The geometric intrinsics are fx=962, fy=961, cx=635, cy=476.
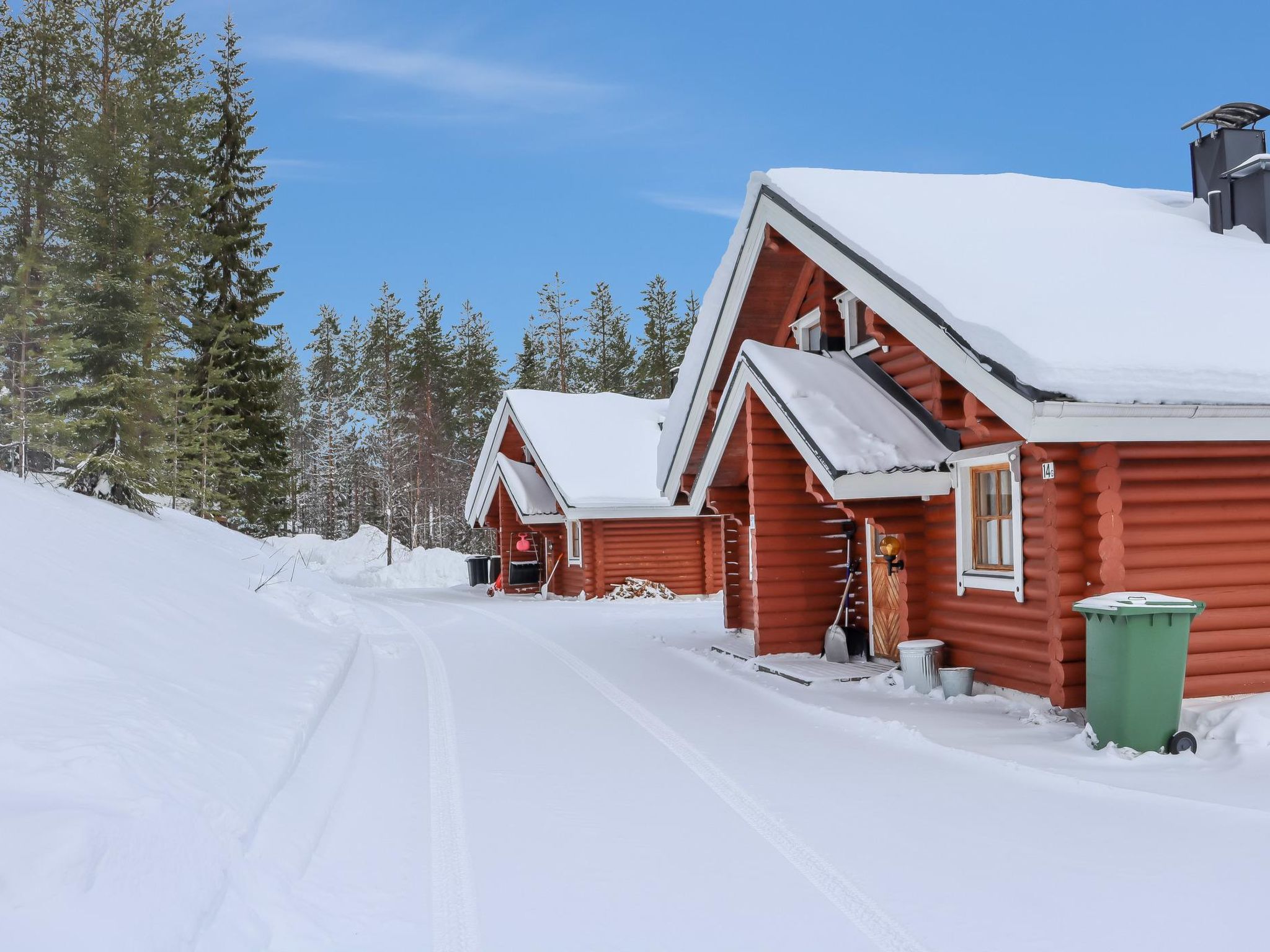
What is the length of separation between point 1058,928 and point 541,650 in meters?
11.0

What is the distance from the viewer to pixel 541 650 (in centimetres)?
1466

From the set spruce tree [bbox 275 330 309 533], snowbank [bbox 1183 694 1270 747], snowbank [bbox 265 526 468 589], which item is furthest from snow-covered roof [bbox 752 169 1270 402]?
spruce tree [bbox 275 330 309 533]

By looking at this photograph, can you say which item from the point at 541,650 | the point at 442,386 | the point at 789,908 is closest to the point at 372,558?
the point at 442,386

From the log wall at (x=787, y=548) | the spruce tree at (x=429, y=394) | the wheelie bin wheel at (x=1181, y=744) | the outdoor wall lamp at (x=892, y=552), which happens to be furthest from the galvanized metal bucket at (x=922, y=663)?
the spruce tree at (x=429, y=394)

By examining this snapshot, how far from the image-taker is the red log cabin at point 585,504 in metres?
25.6

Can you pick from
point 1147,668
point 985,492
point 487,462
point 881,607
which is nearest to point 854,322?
point 985,492

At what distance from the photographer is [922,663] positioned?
10.1 meters

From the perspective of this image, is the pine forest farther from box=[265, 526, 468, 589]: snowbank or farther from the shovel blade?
the shovel blade

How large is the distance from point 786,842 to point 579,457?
22.2m

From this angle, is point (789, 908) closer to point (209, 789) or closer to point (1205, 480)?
point (209, 789)

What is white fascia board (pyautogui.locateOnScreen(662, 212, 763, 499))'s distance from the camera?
13914 millimetres

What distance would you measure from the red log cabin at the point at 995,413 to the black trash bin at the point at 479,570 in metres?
19.3

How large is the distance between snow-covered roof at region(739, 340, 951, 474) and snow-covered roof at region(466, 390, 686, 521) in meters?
11.3

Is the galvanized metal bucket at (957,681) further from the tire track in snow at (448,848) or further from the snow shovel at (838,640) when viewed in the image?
the tire track in snow at (448,848)
